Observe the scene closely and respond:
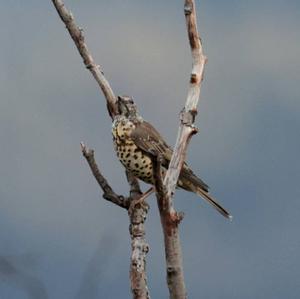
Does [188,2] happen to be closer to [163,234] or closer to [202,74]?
[202,74]

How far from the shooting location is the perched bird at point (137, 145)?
6.59 metres

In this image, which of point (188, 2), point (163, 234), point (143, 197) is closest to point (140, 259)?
point (163, 234)

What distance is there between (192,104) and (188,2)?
0.61 metres

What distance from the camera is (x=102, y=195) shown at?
5.50m

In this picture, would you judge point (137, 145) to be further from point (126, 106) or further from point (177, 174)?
point (177, 174)

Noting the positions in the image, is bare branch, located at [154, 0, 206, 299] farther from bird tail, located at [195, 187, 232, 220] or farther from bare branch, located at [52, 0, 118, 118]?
bird tail, located at [195, 187, 232, 220]

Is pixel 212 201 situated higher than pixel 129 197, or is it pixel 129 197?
pixel 212 201

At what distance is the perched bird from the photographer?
6594 millimetres

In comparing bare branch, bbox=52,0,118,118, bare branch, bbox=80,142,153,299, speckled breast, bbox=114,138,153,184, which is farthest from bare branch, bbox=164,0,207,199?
speckled breast, bbox=114,138,153,184

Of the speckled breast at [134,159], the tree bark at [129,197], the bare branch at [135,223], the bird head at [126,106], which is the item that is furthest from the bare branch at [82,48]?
the bare branch at [135,223]

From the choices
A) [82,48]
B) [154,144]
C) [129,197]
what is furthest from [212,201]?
[82,48]

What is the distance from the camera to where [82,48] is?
19.4 feet

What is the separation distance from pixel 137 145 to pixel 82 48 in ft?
3.42

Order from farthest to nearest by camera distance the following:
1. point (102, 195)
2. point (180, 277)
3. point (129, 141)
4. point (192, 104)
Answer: point (129, 141) < point (102, 195) < point (192, 104) < point (180, 277)
